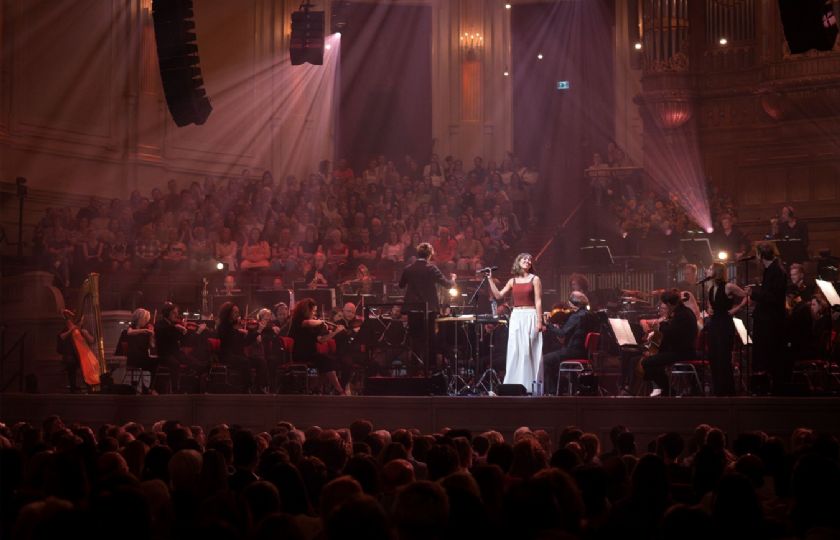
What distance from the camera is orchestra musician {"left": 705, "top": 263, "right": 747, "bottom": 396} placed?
11.0 m

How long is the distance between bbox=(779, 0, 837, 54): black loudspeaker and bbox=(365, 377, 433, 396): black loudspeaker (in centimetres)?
520

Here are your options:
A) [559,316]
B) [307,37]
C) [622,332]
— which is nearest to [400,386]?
[559,316]

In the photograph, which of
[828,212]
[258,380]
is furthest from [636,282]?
[258,380]

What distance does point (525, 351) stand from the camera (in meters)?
12.5

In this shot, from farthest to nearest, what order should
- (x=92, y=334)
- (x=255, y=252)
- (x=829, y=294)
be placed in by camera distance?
(x=255, y=252) < (x=92, y=334) < (x=829, y=294)

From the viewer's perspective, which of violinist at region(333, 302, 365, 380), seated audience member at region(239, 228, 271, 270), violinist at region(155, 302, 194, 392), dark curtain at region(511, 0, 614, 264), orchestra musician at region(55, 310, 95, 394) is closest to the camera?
violinist at region(155, 302, 194, 392)

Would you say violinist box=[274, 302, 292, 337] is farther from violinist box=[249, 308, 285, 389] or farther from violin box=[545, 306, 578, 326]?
violin box=[545, 306, 578, 326]

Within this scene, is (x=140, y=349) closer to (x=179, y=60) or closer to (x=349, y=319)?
(x=349, y=319)

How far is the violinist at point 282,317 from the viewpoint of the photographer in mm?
14609

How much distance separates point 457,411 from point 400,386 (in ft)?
3.63

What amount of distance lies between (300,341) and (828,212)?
11321mm

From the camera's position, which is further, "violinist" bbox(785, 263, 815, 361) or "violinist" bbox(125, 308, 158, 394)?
"violinist" bbox(125, 308, 158, 394)

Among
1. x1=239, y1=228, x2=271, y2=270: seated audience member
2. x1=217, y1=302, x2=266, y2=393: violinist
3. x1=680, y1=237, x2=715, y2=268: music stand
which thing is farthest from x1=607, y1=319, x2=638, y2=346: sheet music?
x1=239, y1=228, x2=271, y2=270: seated audience member

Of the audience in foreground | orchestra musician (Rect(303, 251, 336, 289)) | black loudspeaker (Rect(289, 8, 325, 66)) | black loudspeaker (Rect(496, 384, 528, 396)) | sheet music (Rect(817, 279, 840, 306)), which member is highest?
black loudspeaker (Rect(289, 8, 325, 66))
